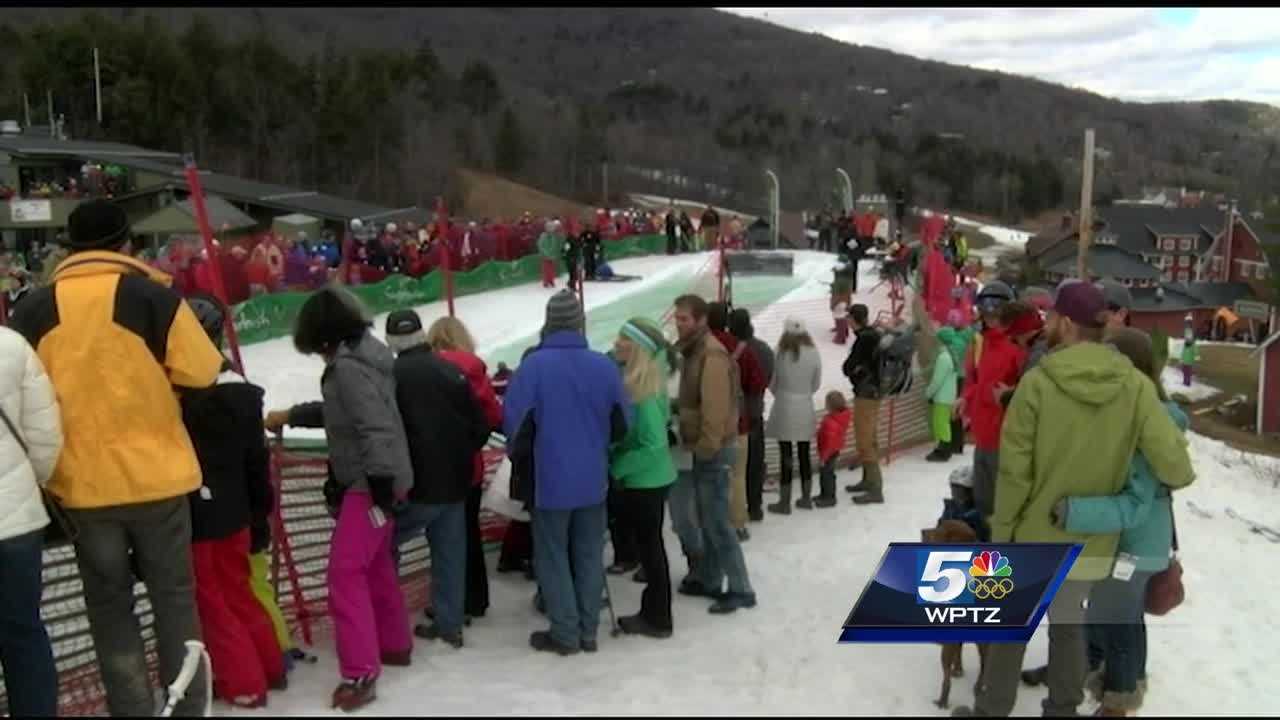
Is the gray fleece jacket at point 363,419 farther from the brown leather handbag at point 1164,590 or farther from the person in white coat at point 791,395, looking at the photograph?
the person in white coat at point 791,395

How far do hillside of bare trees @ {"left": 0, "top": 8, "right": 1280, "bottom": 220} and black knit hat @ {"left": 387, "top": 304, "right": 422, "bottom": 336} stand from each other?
4.26 ft

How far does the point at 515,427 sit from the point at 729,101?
6337 inches

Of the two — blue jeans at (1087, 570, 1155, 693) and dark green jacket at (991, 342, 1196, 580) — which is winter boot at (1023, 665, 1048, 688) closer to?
blue jeans at (1087, 570, 1155, 693)

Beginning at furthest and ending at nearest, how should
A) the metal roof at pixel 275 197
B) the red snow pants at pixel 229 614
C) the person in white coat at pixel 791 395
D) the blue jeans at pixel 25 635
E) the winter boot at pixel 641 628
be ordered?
the metal roof at pixel 275 197 < the person in white coat at pixel 791 395 < the winter boot at pixel 641 628 < the red snow pants at pixel 229 614 < the blue jeans at pixel 25 635

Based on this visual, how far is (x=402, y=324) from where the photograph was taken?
4.40 meters

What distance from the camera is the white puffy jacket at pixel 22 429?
3297 millimetres

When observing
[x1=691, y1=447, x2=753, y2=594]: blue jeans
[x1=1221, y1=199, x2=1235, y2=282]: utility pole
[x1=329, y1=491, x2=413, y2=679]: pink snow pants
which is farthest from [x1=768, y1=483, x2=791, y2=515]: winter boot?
[x1=1221, y1=199, x2=1235, y2=282]: utility pole

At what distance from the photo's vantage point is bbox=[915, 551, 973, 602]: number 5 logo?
13.3ft

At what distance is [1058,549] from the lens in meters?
3.80

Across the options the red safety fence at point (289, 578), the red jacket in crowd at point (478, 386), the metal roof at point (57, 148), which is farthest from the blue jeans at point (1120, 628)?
the metal roof at point (57, 148)

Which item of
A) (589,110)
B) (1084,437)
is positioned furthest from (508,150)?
(1084,437)

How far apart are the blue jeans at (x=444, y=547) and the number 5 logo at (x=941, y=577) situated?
190 cm

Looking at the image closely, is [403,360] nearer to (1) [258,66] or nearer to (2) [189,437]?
(2) [189,437]

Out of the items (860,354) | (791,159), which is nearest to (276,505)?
(860,354)
